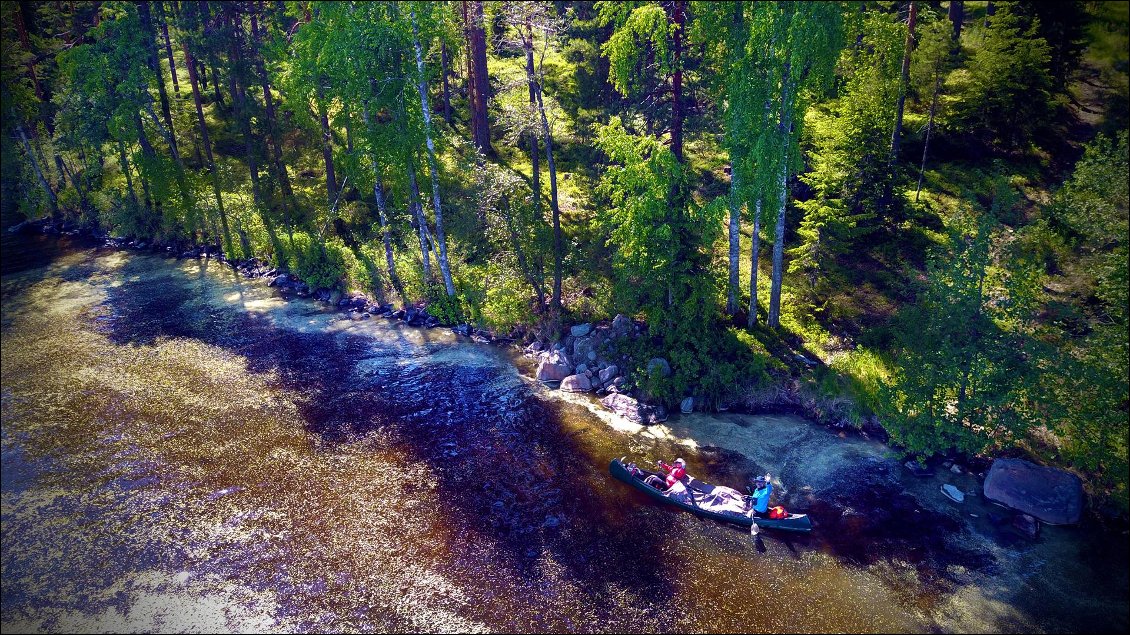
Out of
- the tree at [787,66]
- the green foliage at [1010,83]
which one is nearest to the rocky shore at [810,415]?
the tree at [787,66]

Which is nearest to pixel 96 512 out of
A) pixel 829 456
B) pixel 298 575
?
pixel 298 575

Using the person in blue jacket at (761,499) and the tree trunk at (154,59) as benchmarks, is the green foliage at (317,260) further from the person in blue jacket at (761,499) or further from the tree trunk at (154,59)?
the person in blue jacket at (761,499)

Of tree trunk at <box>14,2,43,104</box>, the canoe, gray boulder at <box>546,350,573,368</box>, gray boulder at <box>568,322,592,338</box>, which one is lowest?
the canoe

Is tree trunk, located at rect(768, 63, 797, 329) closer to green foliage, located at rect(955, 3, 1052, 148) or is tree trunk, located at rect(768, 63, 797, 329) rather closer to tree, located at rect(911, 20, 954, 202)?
tree, located at rect(911, 20, 954, 202)

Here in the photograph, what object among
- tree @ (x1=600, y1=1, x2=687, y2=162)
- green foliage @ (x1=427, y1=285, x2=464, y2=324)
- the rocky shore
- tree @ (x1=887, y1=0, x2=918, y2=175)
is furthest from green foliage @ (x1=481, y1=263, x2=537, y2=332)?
tree @ (x1=887, y1=0, x2=918, y2=175)

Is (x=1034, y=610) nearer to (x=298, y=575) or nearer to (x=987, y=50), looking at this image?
(x=298, y=575)
